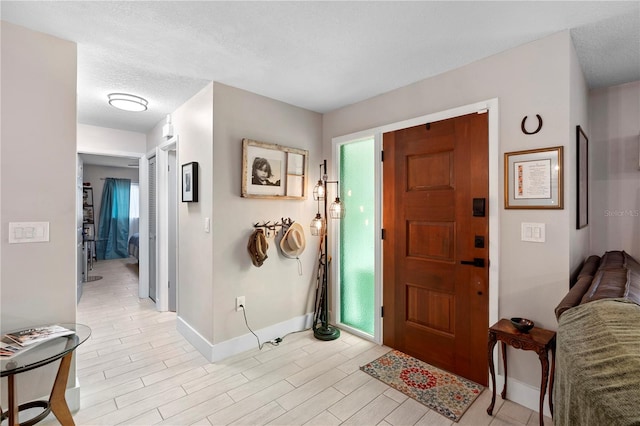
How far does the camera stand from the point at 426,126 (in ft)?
8.19

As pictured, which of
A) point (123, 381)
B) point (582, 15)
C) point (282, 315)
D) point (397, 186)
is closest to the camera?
point (582, 15)

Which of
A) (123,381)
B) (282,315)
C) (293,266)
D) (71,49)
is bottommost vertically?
(123,381)

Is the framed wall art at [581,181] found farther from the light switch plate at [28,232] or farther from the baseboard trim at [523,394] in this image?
the light switch plate at [28,232]

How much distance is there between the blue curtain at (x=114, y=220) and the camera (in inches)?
303

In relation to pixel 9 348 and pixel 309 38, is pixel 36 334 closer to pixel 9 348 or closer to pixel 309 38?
pixel 9 348

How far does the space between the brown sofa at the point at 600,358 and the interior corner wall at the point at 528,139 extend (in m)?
0.46

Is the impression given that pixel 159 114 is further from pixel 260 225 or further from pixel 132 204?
pixel 132 204

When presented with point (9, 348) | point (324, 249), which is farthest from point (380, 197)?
point (9, 348)

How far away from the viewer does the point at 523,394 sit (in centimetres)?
199

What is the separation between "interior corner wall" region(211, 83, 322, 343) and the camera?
2.62m

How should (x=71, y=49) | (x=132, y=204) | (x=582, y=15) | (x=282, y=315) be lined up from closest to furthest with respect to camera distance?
(x=582, y=15) → (x=71, y=49) → (x=282, y=315) → (x=132, y=204)

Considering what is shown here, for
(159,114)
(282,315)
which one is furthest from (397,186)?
(159,114)

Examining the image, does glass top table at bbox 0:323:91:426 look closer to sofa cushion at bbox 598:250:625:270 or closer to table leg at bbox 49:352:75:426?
table leg at bbox 49:352:75:426

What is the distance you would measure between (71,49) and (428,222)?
2.87 meters
